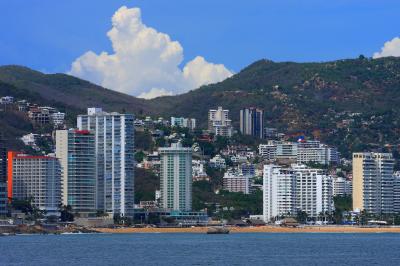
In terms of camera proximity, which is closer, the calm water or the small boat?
the calm water

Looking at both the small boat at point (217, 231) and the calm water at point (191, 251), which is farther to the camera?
the small boat at point (217, 231)

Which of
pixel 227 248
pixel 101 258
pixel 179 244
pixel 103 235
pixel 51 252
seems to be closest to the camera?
pixel 101 258

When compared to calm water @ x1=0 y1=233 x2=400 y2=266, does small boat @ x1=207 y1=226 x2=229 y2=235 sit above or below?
below

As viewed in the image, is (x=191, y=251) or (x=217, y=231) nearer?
(x=191, y=251)

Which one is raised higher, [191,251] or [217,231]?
[191,251]

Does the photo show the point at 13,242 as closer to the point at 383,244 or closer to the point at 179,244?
the point at 179,244

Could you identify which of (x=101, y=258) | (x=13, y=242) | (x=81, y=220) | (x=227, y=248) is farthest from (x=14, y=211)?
(x=101, y=258)

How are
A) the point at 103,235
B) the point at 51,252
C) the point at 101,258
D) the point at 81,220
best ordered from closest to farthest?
1. the point at 101,258
2. the point at 51,252
3. the point at 103,235
4. the point at 81,220

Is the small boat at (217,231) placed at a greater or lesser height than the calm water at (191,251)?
lesser
